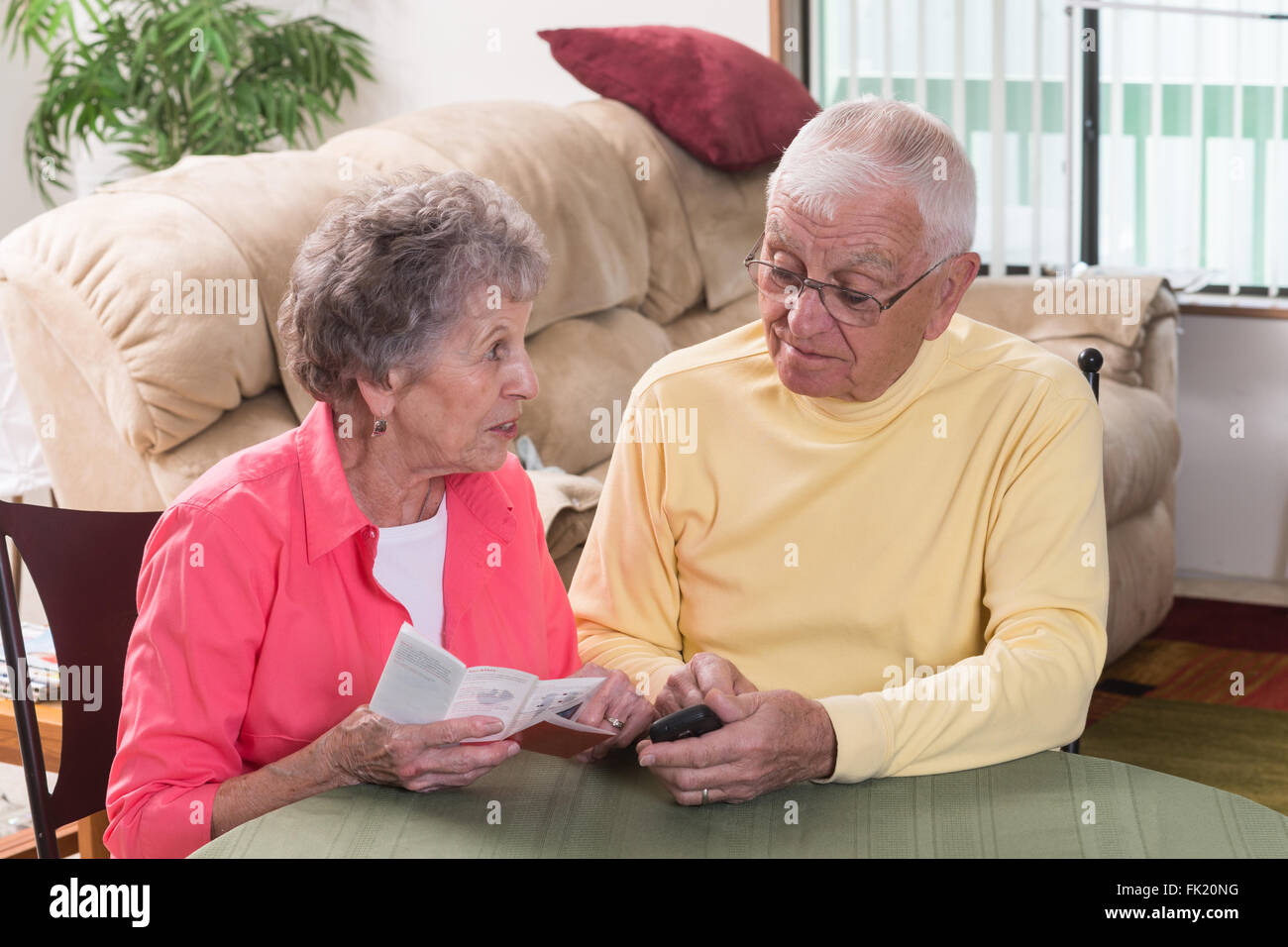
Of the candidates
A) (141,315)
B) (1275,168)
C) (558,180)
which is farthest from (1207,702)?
(141,315)

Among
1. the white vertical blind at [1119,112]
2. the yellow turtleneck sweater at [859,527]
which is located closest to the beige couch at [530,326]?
the white vertical blind at [1119,112]

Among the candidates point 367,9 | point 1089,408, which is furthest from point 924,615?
point 367,9

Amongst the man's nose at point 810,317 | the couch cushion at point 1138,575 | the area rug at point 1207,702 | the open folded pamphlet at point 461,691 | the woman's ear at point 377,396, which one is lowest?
the area rug at point 1207,702

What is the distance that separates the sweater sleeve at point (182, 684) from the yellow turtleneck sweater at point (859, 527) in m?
0.39

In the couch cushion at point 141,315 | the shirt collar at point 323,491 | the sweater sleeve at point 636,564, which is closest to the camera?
the shirt collar at point 323,491

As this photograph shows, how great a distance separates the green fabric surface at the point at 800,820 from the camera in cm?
100

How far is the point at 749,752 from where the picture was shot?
42.9 inches

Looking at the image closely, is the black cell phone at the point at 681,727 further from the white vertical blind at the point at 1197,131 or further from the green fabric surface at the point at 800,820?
the white vertical blind at the point at 1197,131

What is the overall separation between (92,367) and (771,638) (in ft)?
4.31

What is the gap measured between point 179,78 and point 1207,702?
10.6 ft

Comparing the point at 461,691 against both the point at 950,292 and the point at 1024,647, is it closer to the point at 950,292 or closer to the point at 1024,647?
the point at 1024,647

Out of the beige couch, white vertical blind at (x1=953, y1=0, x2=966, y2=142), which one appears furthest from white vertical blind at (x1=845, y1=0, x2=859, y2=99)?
the beige couch
